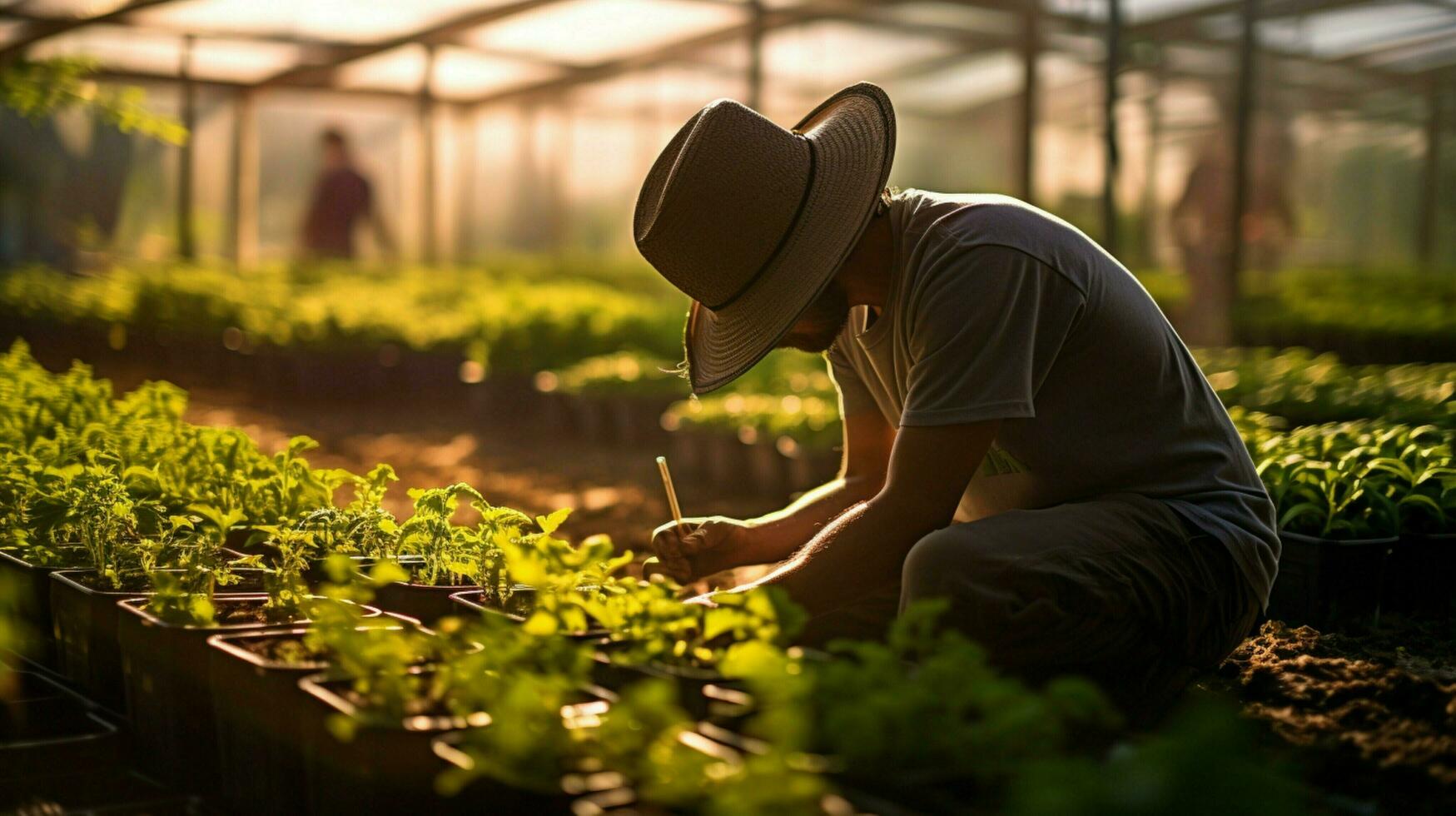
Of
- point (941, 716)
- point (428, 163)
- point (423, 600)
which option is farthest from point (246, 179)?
point (941, 716)

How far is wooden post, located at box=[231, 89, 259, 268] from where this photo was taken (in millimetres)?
15398

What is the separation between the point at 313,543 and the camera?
8.90 feet

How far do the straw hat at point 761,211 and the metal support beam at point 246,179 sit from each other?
1373cm

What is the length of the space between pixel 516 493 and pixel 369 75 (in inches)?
436

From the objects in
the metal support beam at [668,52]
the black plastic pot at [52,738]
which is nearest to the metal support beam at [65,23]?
the metal support beam at [668,52]

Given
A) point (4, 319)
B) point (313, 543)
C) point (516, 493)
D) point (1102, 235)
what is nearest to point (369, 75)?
point (4, 319)

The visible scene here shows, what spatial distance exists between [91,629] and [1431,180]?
335 inches

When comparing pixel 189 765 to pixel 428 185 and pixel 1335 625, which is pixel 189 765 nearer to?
pixel 1335 625

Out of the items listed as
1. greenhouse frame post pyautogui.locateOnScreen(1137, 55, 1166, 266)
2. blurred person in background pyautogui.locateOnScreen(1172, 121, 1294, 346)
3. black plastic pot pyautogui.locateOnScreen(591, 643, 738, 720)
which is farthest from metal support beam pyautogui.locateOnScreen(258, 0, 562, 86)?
black plastic pot pyautogui.locateOnScreen(591, 643, 738, 720)

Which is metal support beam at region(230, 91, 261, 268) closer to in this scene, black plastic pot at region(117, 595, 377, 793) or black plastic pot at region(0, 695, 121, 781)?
black plastic pot at region(0, 695, 121, 781)

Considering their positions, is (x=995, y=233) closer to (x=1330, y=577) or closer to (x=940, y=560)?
(x=940, y=560)

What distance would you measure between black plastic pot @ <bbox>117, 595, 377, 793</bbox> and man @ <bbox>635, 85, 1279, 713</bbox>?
2.84ft

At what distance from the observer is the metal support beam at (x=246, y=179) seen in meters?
15.4

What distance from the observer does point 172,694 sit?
2311 mm
